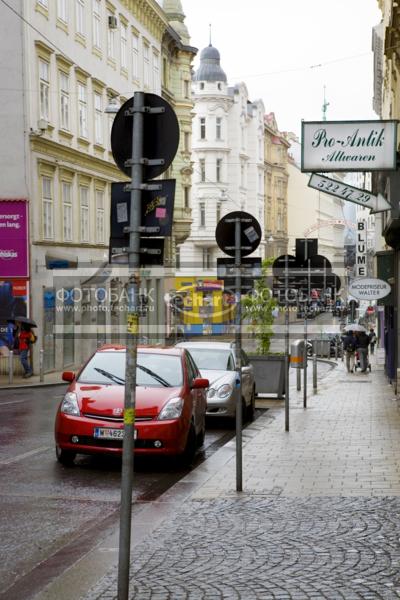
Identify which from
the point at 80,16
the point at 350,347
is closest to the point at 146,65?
the point at 80,16

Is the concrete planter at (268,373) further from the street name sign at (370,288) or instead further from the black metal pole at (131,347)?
the black metal pole at (131,347)

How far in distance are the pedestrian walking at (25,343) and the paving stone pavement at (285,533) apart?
17.7 meters

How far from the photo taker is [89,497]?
1042 cm

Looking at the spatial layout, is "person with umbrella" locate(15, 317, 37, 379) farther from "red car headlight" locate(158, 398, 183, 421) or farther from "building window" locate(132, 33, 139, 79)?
"building window" locate(132, 33, 139, 79)

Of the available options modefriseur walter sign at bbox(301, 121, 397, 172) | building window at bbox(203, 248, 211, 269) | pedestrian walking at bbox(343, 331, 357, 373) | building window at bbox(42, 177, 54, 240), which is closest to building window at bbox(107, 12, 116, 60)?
building window at bbox(42, 177, 54, 240)

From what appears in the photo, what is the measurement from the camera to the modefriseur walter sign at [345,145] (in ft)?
38.0

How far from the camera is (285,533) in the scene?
809 centimetres

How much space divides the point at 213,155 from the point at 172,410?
76139 millimetres

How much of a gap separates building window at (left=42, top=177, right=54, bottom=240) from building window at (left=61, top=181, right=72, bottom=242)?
162 centimetres

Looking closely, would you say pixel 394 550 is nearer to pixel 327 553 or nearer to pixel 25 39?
pixel 327 553

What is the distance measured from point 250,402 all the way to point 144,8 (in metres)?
34.8

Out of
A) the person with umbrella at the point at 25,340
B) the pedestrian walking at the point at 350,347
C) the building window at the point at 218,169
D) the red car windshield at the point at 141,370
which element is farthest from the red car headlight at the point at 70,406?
the building window at the point at 218,169

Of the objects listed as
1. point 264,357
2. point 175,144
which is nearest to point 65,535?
point 175,144

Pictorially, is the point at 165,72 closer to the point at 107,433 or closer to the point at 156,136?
the point at 107,433
